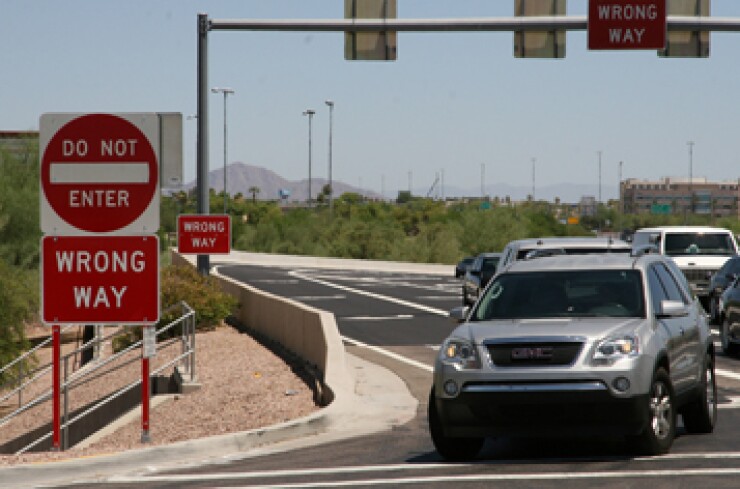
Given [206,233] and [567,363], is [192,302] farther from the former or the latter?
[567,363]

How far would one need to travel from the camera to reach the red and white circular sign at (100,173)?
37.6 feet

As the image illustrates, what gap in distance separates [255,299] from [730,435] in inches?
692

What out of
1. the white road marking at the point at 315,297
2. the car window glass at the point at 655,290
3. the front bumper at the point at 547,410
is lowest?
the white road marking at the point at 315,297

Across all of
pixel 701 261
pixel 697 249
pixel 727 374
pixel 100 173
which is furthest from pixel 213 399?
pixel 697 249

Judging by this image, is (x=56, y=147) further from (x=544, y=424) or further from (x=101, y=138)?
(x=544, y=424)

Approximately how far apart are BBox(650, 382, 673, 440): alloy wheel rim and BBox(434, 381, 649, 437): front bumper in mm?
311

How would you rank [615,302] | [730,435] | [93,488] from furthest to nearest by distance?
1. [730,435]
2. [615,302]
3. [93,488]

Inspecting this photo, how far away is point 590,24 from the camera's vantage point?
2134cm

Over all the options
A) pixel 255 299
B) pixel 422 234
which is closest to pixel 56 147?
pixel 255 299

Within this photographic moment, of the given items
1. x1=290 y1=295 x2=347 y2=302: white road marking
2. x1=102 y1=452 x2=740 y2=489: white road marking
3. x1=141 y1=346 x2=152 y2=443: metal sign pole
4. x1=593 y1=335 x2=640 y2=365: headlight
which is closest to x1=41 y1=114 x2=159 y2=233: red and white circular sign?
x1=141 y1=346 x2=152 y2=443: metal sign pole

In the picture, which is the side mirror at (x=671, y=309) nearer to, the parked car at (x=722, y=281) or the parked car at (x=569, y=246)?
the parked car at (x=569, y=246)

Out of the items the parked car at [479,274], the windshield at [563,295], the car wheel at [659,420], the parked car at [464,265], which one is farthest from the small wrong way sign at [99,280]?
the parked car at [464,265]

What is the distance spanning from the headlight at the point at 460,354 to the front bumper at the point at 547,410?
7.9 inches

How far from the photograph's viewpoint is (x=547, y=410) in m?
10.3
